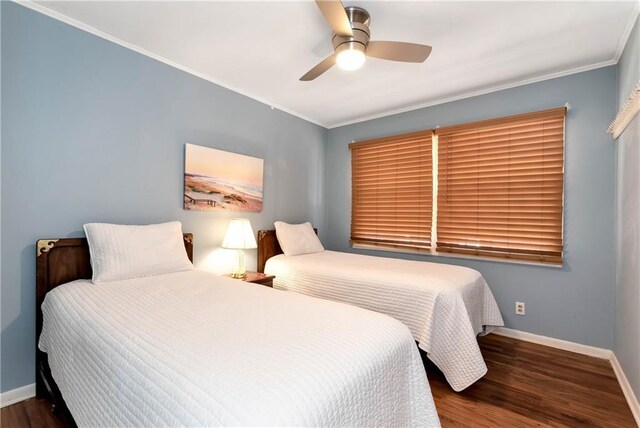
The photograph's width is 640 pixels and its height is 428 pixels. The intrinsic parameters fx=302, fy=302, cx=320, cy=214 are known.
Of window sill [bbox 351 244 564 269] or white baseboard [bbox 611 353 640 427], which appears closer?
white baseboard [bbox 611 353 640 427]

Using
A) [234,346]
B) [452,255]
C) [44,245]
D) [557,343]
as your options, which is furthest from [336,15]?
[557,343]

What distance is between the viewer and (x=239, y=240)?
2.72 metres

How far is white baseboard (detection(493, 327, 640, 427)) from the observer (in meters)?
→ 1.83

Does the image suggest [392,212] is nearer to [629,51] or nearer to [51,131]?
[629,51]

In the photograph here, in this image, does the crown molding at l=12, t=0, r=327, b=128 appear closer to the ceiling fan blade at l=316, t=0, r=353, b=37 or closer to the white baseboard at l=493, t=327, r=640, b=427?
the ceiling fan blade at l=316, t=0, r=353, b=37

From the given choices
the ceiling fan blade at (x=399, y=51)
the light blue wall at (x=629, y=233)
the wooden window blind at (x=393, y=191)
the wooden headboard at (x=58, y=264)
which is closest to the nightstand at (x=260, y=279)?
the wooden headboard at (x=58, y=264)

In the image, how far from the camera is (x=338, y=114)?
3.82 meters

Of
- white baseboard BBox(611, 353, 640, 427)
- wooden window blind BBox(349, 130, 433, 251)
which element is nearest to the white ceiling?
wooden window blind BBox(349, 130, 433, 251)

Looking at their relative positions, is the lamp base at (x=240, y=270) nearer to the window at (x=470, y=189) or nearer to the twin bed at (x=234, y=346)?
the twin bed at (x=234, y=346)

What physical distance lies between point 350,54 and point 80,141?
75.1 inches

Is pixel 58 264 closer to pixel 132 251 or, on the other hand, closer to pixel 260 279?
pixel 132 251

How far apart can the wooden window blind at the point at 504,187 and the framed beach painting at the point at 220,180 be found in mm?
2022

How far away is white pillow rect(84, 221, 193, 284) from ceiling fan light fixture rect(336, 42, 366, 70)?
1.75 m

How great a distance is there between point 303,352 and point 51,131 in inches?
85.1
